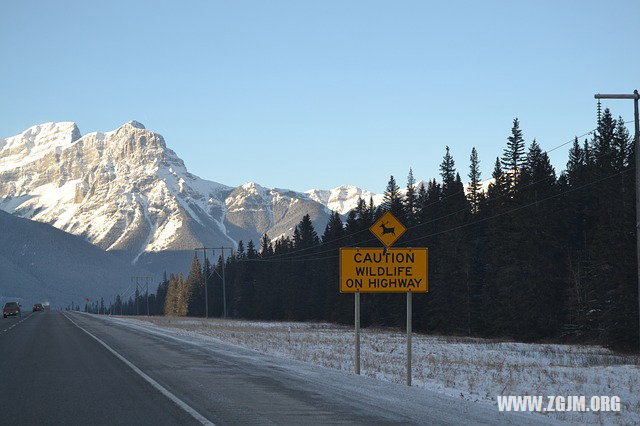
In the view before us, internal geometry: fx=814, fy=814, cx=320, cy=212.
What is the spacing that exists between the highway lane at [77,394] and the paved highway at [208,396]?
0.7 inches

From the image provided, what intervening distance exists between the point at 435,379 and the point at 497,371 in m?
3.27

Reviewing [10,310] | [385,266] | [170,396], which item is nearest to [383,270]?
[385,266]

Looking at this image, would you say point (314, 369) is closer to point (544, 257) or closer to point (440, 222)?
point (544, 257)

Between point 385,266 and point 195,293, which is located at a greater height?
point 385,266

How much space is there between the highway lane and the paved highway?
0.02 metres

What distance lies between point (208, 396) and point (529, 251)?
4452 centimetres

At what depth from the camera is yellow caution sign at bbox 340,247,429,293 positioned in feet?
64.0

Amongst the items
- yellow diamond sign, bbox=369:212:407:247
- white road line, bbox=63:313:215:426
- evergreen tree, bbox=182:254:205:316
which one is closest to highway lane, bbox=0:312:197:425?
white road line, bbox=63:313:215:426

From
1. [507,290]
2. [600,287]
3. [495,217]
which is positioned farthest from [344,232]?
[600,287]

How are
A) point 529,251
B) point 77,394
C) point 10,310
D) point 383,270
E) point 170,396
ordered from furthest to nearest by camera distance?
point 10,310, point 529,251, point 383,270, point 77,394, point 170,396

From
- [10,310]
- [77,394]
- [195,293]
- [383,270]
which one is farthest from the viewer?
[195,293]

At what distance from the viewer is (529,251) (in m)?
56.1

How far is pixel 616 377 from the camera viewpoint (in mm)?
20750

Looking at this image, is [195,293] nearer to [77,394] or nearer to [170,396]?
[77,394]
